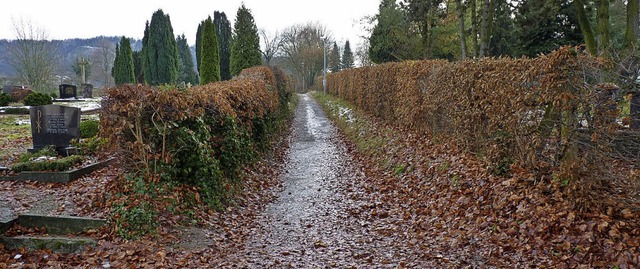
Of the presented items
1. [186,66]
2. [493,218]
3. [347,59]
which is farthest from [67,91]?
[347,59]

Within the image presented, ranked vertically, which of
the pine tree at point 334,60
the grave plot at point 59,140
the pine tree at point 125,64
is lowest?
the grave plot at point 59,140

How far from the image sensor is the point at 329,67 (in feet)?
243

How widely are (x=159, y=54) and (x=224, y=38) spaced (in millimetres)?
7254

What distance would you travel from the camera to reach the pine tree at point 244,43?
30266 mm

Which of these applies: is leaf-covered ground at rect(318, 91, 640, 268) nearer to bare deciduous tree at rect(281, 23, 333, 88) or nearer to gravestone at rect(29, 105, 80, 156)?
gravestone at rect(29, 105, 80, 156)

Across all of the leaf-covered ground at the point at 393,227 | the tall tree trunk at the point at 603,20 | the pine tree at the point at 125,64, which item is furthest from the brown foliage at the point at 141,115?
the pine tree at the point at 125,64

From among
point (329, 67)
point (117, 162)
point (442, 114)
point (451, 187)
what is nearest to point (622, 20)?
point (442, 114)

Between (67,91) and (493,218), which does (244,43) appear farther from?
(493,218)

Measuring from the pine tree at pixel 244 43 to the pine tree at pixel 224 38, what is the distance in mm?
11582

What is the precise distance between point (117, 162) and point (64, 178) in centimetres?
243

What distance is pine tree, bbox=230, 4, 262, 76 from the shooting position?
3027cm

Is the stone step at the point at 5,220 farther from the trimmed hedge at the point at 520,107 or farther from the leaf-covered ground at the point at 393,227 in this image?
the trimmed hedge at the point at 520,107

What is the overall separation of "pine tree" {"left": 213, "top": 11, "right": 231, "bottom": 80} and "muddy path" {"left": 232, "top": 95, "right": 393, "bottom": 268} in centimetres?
3241

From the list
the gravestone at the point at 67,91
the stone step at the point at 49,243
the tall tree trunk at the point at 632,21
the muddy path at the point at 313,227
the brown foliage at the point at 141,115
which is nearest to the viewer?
the stone step at the point at 49,243
